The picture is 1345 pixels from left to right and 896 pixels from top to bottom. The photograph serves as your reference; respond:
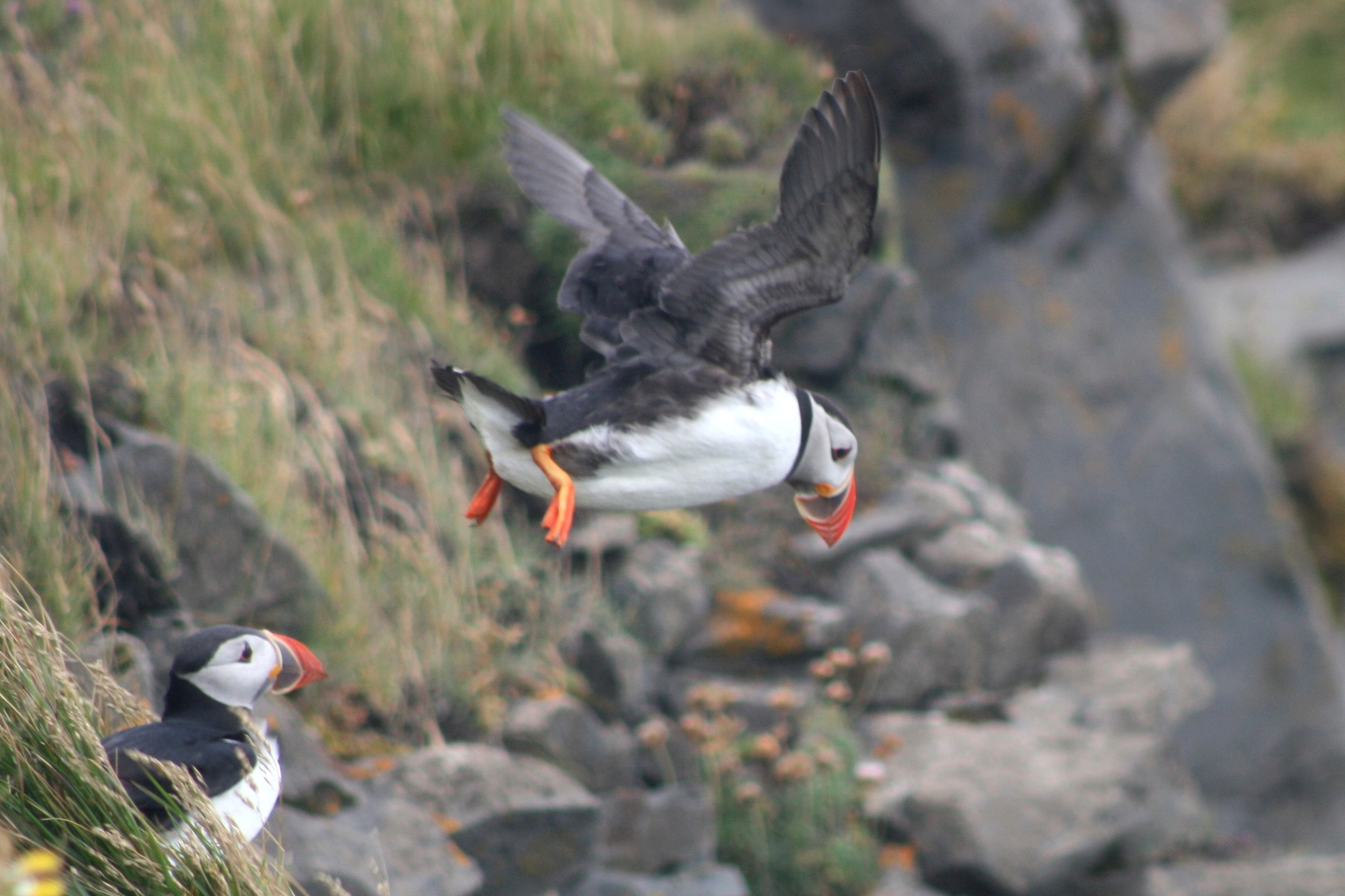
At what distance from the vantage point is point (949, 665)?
Result: 5.44m

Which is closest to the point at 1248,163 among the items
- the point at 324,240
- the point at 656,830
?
the point at 324,240

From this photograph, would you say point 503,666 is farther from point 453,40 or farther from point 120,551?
point 453,40

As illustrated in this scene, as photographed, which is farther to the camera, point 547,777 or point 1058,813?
point 1058,813

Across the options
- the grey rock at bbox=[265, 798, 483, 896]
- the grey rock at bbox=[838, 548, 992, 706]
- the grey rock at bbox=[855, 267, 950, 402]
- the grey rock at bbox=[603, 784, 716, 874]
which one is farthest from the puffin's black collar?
the grey rock at bbox=[855, 267, 950, 402]

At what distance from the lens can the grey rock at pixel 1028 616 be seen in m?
5.78

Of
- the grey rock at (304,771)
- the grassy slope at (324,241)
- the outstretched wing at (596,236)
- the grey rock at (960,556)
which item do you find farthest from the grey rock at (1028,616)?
the outstretched wing at (596,236)

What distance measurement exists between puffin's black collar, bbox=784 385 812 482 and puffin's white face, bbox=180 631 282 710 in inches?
43.0

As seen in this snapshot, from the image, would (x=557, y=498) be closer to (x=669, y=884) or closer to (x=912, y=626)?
(x=669, y=884)

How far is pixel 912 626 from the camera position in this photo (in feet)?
17.2

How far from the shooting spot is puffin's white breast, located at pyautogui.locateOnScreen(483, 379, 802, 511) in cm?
230

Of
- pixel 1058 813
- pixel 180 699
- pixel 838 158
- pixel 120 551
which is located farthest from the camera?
pixel 1058 813

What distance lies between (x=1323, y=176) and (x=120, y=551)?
10.3m

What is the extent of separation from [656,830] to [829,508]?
6.76 ft

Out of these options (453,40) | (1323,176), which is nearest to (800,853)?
(453,40)
